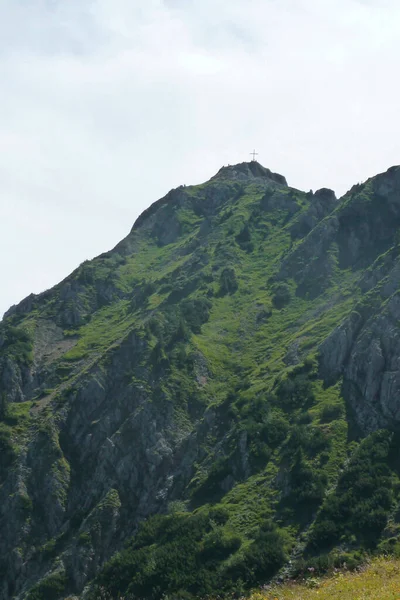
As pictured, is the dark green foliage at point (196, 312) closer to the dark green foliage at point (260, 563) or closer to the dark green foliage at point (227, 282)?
the dark green foliage at point (227, 282)

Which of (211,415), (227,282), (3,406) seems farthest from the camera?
(227,282)

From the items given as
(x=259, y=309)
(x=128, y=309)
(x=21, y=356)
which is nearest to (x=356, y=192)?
(x=259, y=309)

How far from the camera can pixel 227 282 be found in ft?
425

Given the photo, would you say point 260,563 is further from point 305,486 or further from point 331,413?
→ point 331,413

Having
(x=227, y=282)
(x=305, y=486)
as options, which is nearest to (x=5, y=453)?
(x=305, y=486)

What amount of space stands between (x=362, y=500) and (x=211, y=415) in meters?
32.4

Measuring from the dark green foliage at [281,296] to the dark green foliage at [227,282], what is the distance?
29.5 feet

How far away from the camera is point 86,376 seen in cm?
10350

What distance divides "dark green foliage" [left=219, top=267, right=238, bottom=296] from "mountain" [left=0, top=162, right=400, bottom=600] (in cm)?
39

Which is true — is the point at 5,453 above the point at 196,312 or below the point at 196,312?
below

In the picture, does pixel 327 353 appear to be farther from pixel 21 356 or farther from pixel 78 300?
pixel 78 300

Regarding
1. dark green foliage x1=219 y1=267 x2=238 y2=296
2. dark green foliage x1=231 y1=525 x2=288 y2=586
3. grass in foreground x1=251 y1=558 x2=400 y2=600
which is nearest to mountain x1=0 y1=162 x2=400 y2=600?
dark green foliage x1=231 y1=525 x2=288 y2=586

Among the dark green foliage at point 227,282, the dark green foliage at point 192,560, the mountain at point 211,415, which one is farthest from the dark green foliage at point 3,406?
the dark green foliage at point 227,282

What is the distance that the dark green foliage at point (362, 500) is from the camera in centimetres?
5681
